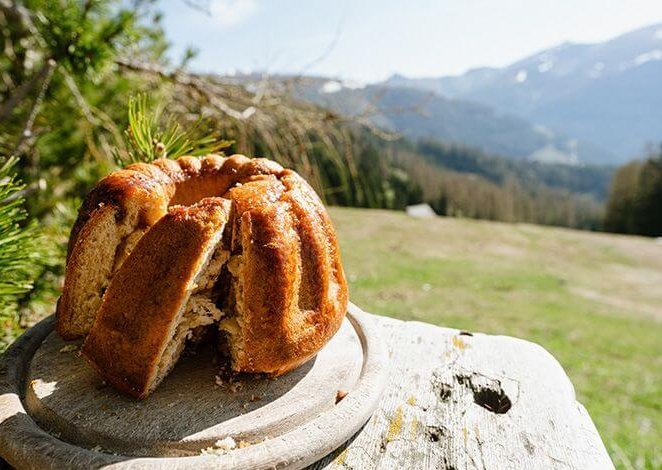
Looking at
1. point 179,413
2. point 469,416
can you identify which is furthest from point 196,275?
point 469,416

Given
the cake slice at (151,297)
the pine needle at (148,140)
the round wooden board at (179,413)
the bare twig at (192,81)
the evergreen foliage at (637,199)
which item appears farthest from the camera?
the evergreen foliage at (637,199)

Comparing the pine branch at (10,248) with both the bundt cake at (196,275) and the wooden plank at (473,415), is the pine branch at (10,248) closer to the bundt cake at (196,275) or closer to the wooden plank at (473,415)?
the bundt cake at (196,275)

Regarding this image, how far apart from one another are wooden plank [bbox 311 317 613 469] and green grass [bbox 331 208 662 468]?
→ 8.71 feet

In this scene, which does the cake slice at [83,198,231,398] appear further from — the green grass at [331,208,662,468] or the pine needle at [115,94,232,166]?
the green grass at [331,208,662,468]

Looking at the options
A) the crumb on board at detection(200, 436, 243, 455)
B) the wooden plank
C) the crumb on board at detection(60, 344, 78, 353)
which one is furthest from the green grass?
the crumb on board at detection(60, 344, 78, 353)

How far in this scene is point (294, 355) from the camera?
5.01 ft

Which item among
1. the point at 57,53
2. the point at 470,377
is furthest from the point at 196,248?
the point at 57,53

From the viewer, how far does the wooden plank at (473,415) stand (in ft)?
4.74

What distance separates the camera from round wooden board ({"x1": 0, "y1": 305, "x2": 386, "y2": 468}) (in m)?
1.19

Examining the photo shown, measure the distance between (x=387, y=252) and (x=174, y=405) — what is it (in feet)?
55.7

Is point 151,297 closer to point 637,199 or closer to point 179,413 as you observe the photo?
point 179,413

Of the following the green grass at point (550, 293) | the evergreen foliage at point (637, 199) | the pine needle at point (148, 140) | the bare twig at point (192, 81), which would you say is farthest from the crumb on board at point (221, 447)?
the evergreen foliage at point (637, 199)

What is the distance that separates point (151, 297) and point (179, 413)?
340 mm

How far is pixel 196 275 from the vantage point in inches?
56.6
